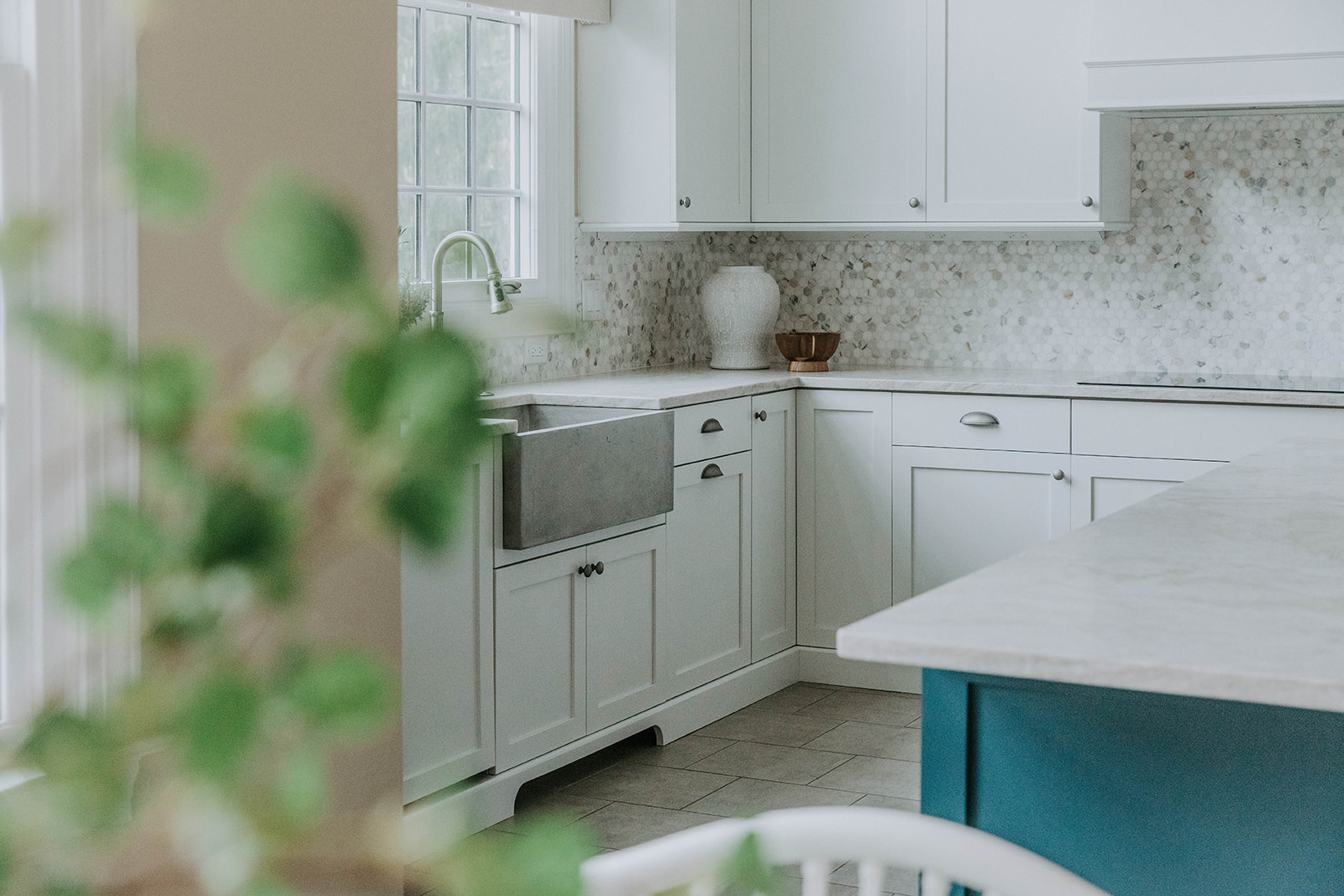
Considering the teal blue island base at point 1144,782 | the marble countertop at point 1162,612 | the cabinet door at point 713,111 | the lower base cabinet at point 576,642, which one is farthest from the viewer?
the cabinet door at point 713,111

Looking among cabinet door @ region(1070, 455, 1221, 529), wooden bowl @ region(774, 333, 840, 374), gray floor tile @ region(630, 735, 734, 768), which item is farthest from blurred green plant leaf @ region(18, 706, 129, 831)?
wooden bowl @ region(774, 333, 840, 374)

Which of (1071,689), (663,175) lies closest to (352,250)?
(1071,689)

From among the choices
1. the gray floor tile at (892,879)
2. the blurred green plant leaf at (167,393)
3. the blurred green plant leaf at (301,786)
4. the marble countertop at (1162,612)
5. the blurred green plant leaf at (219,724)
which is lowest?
the gray floor tile at (892,879)

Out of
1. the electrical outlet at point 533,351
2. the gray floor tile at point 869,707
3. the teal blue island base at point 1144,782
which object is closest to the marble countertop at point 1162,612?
the teal blue island base at point 1144,782

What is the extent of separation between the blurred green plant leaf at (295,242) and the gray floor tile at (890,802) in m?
3.25

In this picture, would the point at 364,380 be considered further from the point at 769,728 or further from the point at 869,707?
the point at 869,707

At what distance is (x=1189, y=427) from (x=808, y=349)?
1.20 meters

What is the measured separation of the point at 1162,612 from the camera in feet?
4.65

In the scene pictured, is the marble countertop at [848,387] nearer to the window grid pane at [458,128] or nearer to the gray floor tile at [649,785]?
the window grid pane at [458,128]

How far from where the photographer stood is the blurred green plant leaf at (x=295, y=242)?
0.44ft

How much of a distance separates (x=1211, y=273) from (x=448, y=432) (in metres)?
4.59

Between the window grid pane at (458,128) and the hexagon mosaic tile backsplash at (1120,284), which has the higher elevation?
the window grid pane at (458,128)

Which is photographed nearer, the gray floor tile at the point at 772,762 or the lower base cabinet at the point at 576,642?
the lower base cabinet at the point at 576,642

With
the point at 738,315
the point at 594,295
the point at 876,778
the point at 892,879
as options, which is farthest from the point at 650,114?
the point at 892,879
